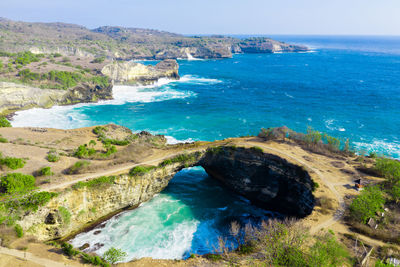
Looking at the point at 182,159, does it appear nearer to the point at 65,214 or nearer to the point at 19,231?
the point at 65,214

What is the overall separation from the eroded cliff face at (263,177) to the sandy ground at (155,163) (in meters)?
1.75

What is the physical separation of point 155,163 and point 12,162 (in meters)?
20.5

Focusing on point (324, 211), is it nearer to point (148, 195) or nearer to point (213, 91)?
point (148, 195)

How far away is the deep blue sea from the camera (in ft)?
114

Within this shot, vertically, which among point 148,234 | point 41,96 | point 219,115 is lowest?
point 148,234

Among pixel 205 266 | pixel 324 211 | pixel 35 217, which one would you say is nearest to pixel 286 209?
pixel 324 211

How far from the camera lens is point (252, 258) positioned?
2316 centimetres

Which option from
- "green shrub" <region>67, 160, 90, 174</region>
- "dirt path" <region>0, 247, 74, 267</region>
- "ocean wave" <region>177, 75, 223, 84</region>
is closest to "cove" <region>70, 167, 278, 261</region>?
"dirt path" <region>0, 247, 74, 267</region>

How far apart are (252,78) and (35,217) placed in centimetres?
12281

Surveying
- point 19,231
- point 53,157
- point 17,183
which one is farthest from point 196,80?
point 19,231

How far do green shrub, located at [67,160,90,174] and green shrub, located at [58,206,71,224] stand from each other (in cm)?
673

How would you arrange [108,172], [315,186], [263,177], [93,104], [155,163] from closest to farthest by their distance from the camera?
[315,186] → [108,172] → [155,163] → [263,177] → [93,104]

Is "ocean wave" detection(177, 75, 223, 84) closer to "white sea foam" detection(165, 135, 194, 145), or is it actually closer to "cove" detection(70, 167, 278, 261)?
"white sea foam" detection(165, 135, 194, 145)

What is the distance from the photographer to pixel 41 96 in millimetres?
83125
